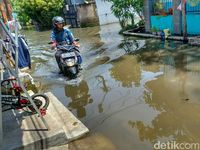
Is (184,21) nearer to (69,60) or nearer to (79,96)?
(69,60)

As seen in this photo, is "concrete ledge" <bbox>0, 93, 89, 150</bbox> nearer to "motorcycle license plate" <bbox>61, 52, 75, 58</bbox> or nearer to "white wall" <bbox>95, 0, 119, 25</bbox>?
"motorcycle license plate" <bbox>61, 52, 75, 58</bbox>

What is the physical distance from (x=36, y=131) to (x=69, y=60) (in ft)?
13.5

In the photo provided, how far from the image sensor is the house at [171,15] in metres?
12.2

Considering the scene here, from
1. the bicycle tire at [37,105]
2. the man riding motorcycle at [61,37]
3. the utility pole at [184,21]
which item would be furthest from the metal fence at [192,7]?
the bicycle tire at [37,105]

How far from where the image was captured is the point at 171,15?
1338 centimetres

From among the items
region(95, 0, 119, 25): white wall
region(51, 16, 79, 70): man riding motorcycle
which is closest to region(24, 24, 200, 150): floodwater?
region(51, 16, 79, 70): man riding motorcycle

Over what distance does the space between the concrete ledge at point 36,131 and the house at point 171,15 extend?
8838mm

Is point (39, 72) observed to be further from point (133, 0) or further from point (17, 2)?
point (17, 2)

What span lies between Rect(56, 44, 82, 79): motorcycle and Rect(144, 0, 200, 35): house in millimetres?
6229

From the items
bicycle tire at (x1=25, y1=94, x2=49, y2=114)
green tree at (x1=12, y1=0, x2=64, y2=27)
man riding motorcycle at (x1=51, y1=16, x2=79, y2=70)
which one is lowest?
bicycle tire at (x1=25, y1=94, x2=49, y2=114)

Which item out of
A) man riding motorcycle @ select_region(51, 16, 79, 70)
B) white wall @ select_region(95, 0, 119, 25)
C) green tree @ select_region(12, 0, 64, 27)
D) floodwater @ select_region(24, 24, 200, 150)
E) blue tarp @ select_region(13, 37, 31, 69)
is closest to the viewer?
floodwater @ select_region(24, 24, 200, 150)

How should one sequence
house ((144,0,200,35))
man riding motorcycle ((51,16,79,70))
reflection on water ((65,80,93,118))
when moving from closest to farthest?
reflection on water ((65,80,93,118))
man riding motorcycle ((51,16,79,70))
house ((144,0,200,35))

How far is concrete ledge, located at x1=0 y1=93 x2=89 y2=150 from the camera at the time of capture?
4.38 meters

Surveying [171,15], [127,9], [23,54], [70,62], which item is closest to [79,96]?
[70,62]
